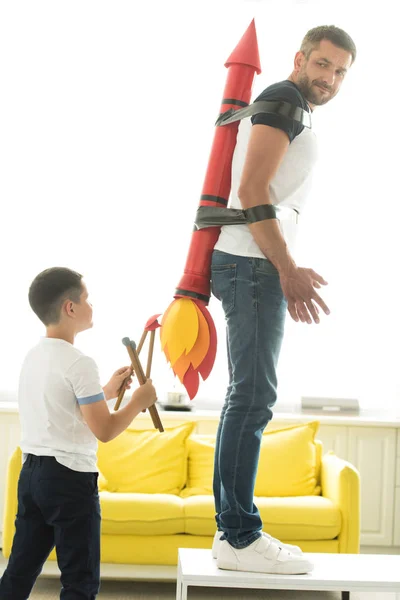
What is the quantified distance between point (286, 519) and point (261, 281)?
5.51 ft

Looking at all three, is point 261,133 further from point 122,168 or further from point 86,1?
point 86,1

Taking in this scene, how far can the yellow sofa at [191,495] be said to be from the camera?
333 cm

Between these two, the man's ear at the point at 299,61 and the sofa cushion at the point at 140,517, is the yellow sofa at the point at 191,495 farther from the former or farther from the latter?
the man's ear at the point at 299,61

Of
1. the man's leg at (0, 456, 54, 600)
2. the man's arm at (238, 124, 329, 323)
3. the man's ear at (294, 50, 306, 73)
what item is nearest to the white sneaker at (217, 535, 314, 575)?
the man's leg at (0, 456, 54, 600)

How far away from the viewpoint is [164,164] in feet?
14.9

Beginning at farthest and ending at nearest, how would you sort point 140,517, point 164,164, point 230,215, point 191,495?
point 164,164
point 191,495
point 140,517
point 230,215

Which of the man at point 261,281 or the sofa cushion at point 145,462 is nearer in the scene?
the man at point 261,281

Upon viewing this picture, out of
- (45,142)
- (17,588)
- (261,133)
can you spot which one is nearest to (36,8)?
(45,142)

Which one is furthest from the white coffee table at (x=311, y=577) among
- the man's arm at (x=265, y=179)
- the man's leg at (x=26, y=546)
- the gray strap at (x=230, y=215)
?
the gray strap at (x=230, y=215)

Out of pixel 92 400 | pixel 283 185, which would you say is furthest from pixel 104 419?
pixel 283 185

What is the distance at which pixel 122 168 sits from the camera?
14.8 ft

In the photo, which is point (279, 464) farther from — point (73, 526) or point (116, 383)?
point (73, 526)

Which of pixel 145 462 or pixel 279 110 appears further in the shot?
pixel 145 462

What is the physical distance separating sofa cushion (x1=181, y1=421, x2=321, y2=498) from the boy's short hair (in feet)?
5.56
